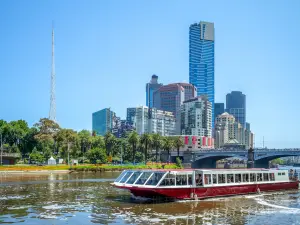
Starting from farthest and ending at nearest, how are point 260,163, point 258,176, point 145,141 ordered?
point 260,163, point 145,141, point 258,176

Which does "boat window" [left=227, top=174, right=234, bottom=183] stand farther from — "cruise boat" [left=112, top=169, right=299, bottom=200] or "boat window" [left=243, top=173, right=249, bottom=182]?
"boat window" [left=243, top=173, right=249, bottom=182]

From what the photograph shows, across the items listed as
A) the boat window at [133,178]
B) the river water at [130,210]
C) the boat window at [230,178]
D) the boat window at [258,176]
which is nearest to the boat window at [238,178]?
the boat window at [230,178]

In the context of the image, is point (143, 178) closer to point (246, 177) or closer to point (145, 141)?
point (246, 177)

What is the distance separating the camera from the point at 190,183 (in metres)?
48.9

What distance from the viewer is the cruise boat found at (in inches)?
1813

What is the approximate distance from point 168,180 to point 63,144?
104 m

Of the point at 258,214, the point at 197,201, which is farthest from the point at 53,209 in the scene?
the point at 258,214

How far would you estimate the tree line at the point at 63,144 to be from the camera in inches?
5640

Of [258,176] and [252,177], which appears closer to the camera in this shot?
[252,177]

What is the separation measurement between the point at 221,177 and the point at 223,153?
126m

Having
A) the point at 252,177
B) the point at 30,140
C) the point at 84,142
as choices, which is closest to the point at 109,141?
the point at 84,142

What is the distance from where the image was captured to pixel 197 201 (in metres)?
48.3

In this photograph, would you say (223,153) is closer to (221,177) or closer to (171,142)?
(171,142)

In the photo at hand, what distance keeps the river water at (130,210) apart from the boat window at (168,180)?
242cm
